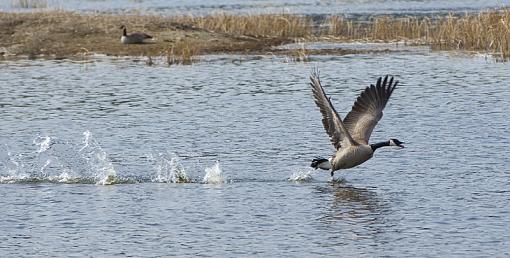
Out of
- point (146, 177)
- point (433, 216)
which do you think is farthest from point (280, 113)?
point (433, 216)

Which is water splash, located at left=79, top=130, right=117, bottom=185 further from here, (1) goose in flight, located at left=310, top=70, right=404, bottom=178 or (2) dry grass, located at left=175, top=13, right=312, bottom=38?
(2) dry grass, located at left=175, top=13, right=312, bottom=38

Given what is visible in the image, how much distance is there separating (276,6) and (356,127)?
1517 inches

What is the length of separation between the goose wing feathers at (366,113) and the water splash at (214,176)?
1781 mm

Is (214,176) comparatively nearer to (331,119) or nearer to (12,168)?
(331,119)

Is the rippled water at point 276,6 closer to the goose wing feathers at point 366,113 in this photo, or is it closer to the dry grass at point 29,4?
the dry grass at point 29,4

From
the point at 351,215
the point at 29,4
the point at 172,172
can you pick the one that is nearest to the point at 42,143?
the point at 172,172

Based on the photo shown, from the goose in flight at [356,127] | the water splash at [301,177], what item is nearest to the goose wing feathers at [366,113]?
the goose in flight at [356,127]

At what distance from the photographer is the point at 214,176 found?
50.1ft

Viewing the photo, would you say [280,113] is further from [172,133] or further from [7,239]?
[7,239]

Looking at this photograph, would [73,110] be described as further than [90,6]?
No

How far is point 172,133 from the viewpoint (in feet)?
65.8

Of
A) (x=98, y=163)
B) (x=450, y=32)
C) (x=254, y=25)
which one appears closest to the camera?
(x=98, y=163)

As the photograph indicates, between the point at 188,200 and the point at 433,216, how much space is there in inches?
120

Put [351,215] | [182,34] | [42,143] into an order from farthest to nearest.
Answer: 1. [182,34]
2. [42,143]
3. [351,215]
